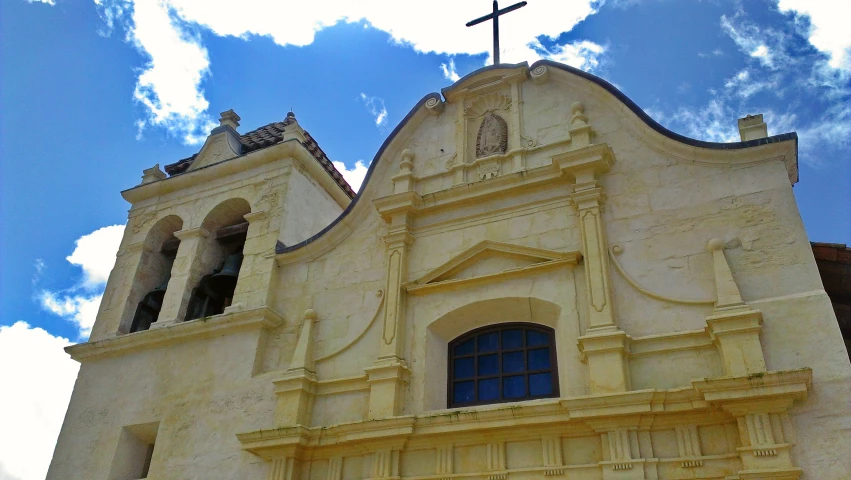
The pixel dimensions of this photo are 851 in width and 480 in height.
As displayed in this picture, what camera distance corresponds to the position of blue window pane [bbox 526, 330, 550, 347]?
358 inches

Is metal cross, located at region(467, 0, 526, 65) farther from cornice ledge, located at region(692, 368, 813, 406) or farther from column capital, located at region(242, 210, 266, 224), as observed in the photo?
cornice ledge, located at region(692, 368, 813, 406)

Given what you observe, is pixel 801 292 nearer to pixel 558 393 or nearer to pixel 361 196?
pixel 558 393

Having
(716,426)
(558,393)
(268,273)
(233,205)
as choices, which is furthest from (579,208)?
(233,205)

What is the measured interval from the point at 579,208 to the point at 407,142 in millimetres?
3611

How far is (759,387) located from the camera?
272 inches

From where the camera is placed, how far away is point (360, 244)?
11039 mm

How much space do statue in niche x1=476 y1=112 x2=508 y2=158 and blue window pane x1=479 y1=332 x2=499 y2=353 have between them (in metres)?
2.93

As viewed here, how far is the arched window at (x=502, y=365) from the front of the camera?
879cm

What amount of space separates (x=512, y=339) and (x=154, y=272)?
7.41 meters

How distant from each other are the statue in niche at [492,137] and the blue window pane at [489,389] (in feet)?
11.9

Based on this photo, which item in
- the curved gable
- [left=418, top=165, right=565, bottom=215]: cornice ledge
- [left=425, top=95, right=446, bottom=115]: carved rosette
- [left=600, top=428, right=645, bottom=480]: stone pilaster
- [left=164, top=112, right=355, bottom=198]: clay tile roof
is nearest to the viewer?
[left=600, top=428, right=645, bottom=480]: stone pilaster

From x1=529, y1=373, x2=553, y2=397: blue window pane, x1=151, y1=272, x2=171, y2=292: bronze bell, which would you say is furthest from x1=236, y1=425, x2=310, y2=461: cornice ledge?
x1=151, y1=272, x2=171, y2=292: bronze bell

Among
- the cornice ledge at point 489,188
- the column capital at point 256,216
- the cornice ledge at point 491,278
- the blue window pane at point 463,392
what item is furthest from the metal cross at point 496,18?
the blue window pane at point 463,392

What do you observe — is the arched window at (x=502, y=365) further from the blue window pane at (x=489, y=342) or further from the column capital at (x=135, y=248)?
the column capital at (x=135, y=248)
